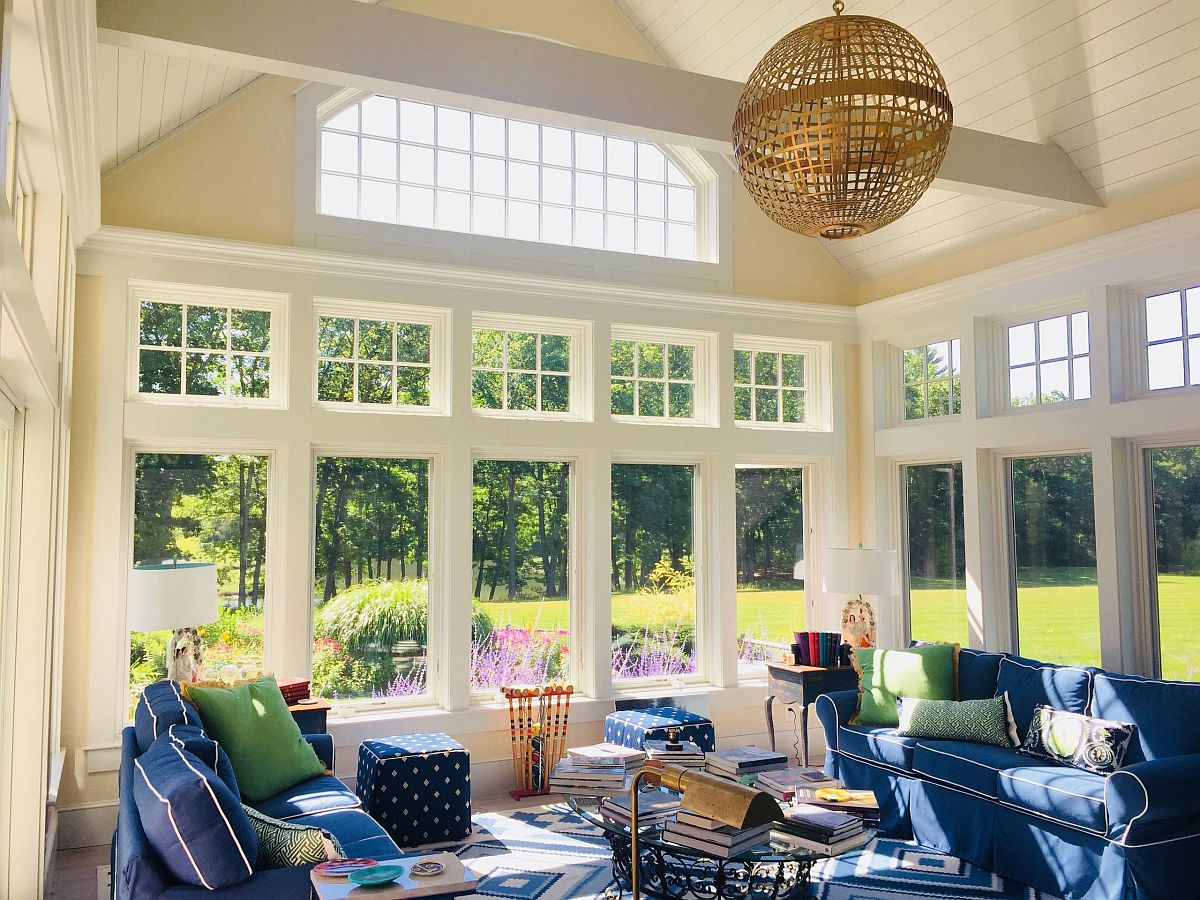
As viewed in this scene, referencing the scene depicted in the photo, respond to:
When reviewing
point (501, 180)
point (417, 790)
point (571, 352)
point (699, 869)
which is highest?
point (501, 180)

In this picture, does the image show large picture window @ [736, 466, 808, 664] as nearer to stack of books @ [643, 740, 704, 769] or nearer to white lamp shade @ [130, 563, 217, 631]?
stack of books @ [643, 740, 704, 769]

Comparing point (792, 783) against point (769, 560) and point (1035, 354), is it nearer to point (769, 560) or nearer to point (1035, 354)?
point (769, 560)

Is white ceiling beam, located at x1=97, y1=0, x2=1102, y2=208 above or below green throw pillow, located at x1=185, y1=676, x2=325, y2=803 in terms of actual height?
above

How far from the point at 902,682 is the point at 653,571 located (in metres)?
1.87

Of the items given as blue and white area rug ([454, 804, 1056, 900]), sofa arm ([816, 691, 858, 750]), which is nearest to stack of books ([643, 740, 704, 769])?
blue and white area rug ([454, 804, 1056, 900])

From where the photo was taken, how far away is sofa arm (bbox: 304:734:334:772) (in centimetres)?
495

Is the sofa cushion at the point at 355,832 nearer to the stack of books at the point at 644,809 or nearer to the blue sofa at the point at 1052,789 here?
the stack of books at the point at 644,809

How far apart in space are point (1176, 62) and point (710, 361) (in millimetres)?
3250

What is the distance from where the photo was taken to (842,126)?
2584 millimetres

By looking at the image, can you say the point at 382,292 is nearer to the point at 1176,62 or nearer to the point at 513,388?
the point at 513,388

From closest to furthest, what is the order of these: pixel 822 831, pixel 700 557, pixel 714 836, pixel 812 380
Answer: pixel 714 836 < pixel 822 831 < pixel 700 557 < pixel 812 380

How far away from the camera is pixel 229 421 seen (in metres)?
5.64

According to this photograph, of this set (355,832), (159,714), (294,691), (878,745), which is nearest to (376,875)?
(355,832)

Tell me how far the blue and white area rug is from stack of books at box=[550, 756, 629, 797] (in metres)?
0.46
